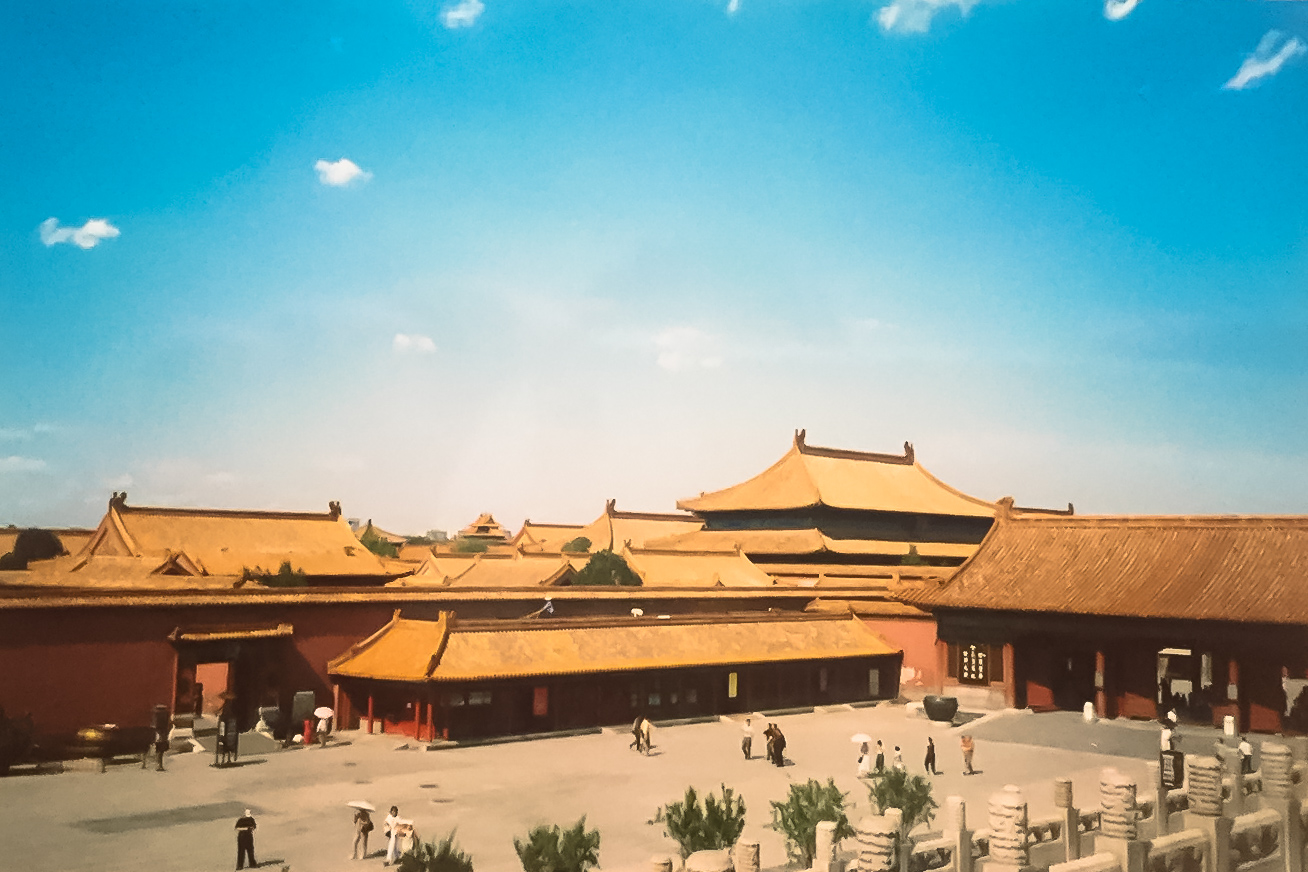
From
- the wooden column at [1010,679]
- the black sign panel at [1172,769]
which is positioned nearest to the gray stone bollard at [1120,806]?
the black sign panel at [1172,769]

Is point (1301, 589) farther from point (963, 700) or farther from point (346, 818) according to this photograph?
point (346, 818)

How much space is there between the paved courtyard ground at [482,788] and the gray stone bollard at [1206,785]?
11.1 ft

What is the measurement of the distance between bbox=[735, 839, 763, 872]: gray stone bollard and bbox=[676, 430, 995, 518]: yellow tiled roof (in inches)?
1443

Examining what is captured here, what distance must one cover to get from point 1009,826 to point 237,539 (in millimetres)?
33688

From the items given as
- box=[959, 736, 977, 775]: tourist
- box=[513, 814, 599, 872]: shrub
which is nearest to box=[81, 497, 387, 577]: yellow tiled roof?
box=[959, 736, 977, 775]: tourist

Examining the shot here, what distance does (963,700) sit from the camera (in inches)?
1486

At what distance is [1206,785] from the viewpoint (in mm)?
20547

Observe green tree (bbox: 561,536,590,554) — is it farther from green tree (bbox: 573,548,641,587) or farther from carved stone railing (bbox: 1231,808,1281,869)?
carved stone railing (bbox: 1231,808,1281,869)

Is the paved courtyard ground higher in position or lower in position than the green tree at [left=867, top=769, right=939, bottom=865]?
lower

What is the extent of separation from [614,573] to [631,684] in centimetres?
1233

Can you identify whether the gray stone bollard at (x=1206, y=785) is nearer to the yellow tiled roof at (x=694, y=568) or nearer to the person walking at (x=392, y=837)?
the person walking at (x=392, y=837)

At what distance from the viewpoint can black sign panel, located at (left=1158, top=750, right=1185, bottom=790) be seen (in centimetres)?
2378

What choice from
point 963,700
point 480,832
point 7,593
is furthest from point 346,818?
point 963,700

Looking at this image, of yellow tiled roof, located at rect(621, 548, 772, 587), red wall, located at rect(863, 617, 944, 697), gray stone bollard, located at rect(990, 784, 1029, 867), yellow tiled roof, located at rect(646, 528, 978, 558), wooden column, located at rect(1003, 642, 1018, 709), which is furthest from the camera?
yellow tiled roof, located at rect(646, 528, 978, 558)
